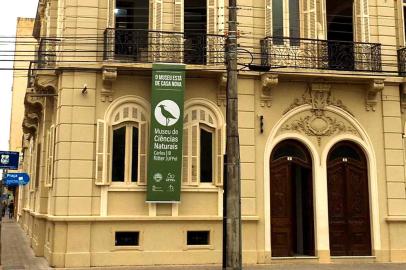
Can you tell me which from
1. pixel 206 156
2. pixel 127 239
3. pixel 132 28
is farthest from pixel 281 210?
pixel 132 28

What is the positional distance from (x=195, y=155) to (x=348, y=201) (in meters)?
5.20

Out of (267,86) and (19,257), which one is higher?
(267,86)

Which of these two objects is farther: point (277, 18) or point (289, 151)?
point (277, 18)

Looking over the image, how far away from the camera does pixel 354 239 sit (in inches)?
677

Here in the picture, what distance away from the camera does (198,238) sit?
16172mm

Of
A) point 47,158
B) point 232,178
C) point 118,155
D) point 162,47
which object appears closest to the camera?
point 232,178

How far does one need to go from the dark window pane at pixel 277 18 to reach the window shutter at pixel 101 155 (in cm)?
630

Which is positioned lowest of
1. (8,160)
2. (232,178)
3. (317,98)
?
(232,178)

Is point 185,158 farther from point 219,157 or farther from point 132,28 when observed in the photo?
point 132,28

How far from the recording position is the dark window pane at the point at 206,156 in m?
16.6

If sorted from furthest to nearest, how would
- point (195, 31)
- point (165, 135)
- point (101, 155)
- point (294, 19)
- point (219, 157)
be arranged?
1. point (294, 19)
2. point (195, 31)
3. point (219, 157)
4. point (165, 135)
5. point (101, 155)

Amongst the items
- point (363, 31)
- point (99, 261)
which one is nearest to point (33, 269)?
point (99, 261)

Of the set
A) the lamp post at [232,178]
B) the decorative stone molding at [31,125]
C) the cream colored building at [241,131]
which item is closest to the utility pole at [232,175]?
the lamp post at [232,178]

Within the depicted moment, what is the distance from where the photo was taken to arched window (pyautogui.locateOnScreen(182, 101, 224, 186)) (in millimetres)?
16391
